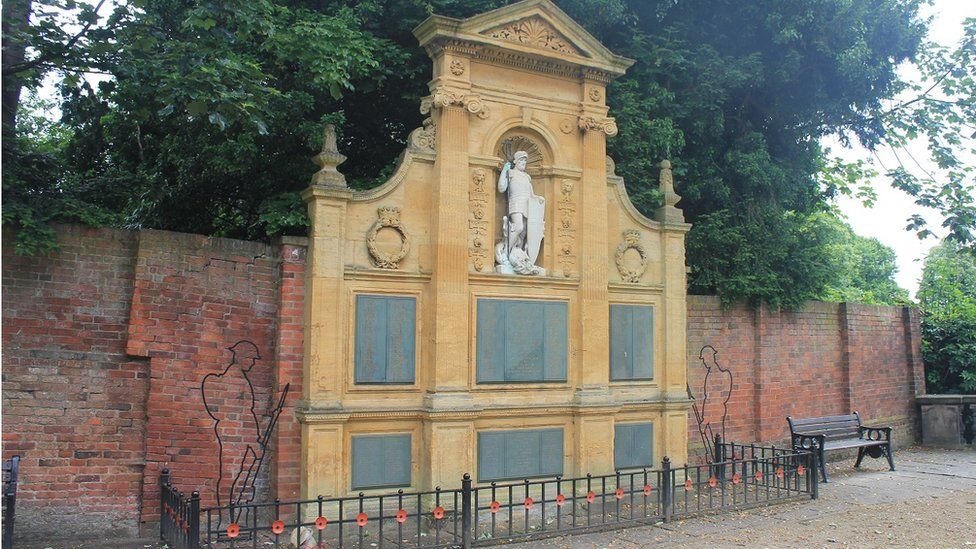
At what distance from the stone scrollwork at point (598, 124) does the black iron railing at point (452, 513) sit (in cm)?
431

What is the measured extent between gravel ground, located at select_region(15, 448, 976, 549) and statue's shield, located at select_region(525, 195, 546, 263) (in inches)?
136

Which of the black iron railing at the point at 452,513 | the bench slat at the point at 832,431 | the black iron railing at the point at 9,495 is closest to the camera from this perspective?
the black iron railing at the point at 9,495

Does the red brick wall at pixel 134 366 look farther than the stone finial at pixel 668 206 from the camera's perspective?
No

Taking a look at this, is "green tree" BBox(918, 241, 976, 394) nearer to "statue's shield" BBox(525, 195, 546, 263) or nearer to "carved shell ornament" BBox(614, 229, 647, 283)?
"carved shell ornament" BBox(614, 229, 647, 283)

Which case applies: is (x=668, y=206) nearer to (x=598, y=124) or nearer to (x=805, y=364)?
(x=598, y=124)

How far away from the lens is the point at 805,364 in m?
13.9

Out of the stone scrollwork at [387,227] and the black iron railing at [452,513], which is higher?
the stone scrollwork at [387,227]

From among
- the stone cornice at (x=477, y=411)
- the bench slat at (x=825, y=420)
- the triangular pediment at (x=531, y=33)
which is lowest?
the bench slat at (x=825, y=420)

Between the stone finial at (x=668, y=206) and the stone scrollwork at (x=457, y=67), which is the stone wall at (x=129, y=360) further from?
the stone finial at (x=668, y=206)

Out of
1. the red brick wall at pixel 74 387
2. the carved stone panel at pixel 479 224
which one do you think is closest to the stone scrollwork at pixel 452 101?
the carved stone panel at pixel 479 224

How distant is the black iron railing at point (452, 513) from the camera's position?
24.0 feet

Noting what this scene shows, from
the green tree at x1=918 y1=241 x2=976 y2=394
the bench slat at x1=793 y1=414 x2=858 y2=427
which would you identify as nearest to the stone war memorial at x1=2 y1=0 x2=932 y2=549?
the bench slat at x1=793 y1=414 x2=858 y2=427

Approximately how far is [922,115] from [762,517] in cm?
902

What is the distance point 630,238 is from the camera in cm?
1091
